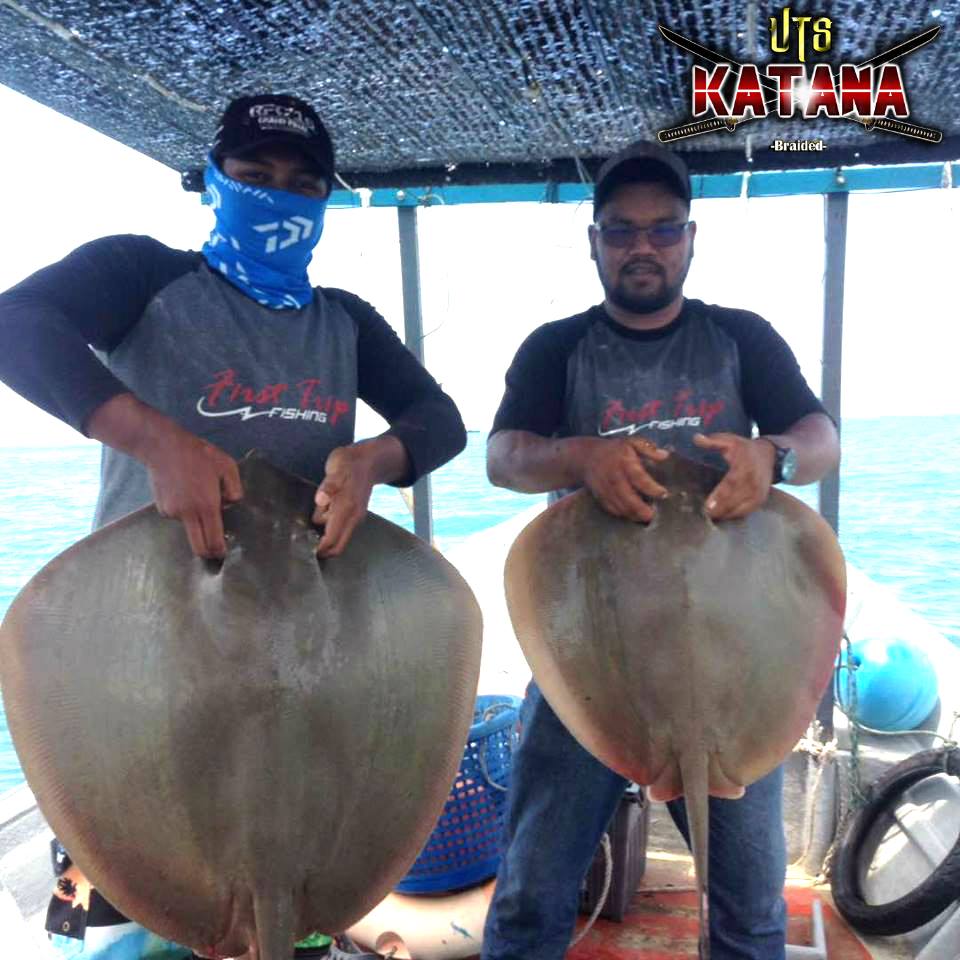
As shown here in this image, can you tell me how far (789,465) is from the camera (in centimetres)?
200

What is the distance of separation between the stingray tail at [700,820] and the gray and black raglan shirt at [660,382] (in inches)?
33.0

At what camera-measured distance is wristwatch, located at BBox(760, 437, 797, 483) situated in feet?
6.51

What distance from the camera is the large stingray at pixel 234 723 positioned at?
130 centimetres

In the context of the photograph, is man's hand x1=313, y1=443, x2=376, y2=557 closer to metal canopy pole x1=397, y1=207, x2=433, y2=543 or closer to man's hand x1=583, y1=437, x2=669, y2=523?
man's hand x1=583, y1=437, x2=669, y2=523

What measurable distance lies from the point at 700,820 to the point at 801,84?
238cm

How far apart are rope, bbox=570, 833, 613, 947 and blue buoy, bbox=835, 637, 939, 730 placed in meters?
1.67

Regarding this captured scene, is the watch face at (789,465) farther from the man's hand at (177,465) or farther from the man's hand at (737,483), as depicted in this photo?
the man's hand at (177,465)

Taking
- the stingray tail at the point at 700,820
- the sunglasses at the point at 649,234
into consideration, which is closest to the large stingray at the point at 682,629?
the stingray tail at the point at 700,820

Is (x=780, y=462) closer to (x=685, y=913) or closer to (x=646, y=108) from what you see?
(x=646, y=108)

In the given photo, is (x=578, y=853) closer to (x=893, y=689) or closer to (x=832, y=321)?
(x=832, y=321)

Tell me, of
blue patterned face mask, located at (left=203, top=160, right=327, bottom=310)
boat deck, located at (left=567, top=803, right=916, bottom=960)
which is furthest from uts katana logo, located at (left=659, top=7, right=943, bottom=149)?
boat deck, located at (left=567, top=803, right=916, bottom=960)

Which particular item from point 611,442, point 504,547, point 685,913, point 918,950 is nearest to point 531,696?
point 611,442

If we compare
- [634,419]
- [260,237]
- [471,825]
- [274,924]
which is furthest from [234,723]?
[471,825]

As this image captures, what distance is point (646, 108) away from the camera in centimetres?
305
